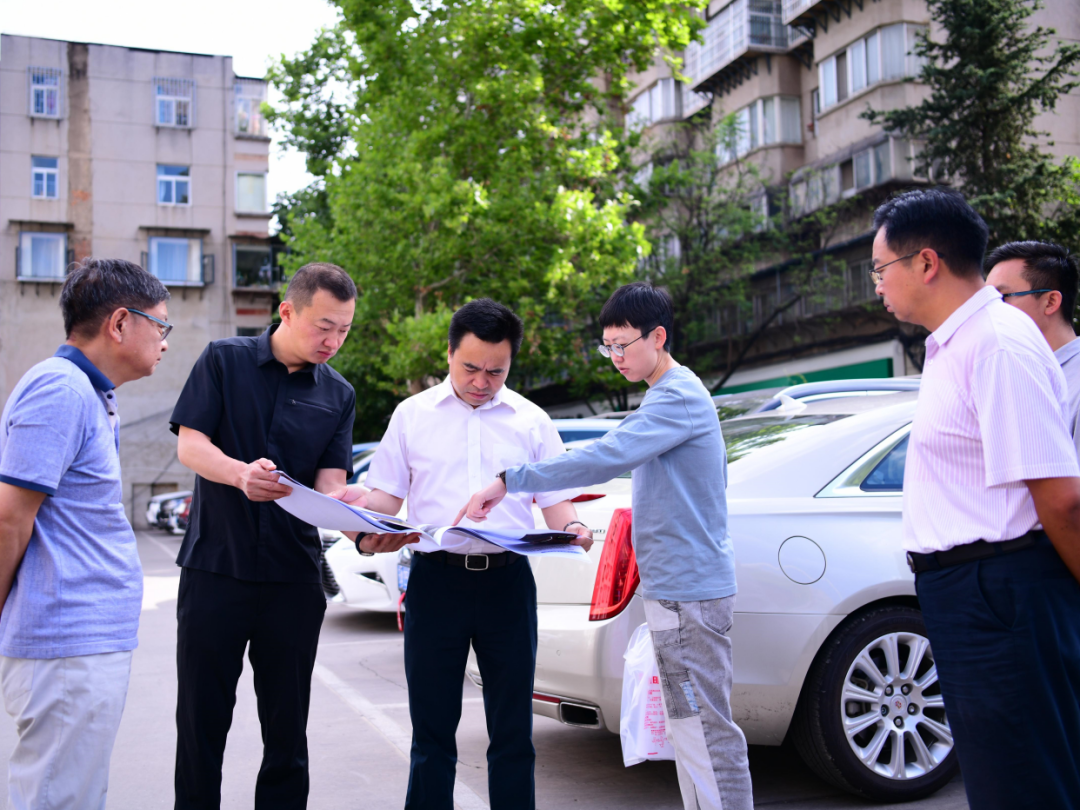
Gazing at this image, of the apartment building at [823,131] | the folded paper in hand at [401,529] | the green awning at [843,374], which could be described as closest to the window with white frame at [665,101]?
the apartment building at [823,131]

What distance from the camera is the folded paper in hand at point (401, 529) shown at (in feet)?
10.1

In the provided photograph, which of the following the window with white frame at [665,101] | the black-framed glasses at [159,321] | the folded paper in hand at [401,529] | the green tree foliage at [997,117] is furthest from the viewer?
the window with white frame at [665,101]

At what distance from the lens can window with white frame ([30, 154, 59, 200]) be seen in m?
32.0

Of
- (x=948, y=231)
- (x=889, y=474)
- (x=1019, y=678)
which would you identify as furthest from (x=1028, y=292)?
(x=1019, y=678)

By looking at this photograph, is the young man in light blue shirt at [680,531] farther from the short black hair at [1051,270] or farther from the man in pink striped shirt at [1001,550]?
the short black hair at [1051,270]

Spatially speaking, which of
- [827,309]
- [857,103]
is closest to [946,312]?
[827,309]

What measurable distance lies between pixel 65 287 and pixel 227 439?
0.82 m

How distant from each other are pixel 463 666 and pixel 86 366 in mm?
1605

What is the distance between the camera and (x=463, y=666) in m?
3.52

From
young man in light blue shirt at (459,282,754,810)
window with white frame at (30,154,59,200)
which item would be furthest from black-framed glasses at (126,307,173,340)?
window with white frame at (30,154,59,200)

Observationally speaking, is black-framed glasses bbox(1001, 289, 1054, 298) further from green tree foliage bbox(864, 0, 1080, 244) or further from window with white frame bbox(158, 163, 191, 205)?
window with white frame bbox(158, 163, 191, 205)

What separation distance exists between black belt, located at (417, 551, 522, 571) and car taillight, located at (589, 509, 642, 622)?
0.64 metres

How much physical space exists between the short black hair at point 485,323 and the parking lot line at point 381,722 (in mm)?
1868

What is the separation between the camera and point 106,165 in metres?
32.5
